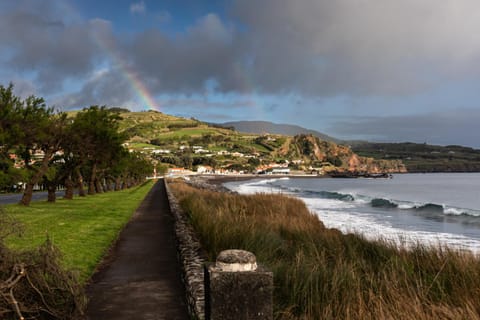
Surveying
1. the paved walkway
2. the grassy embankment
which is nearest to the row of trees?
the paved walkway

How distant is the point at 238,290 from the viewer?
3.59 metres

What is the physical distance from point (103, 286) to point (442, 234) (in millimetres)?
19628

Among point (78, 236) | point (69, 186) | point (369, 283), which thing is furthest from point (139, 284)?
point (69, 186)

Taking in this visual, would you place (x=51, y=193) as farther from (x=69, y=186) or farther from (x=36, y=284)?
(x=36, y=284)

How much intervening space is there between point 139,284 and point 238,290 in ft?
15.1

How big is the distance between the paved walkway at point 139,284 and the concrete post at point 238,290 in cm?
252

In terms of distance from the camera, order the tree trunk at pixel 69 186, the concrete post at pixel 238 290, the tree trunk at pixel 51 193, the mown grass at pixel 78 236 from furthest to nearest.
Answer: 1. the tree trunk at pixel 69 186
2. the tree trunk at pixel 51 193
3. the mown grass at pixel 78 236
4. the concrete post at pixel 238 290

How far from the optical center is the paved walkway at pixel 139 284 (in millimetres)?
6094

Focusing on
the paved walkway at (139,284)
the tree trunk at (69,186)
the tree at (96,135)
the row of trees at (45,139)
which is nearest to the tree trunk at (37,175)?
the row of trees at (45,139)

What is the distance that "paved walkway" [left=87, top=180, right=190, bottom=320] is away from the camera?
240 inches

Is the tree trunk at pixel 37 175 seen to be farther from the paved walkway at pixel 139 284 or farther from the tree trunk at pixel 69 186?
the paved walkway at pixel 139 284

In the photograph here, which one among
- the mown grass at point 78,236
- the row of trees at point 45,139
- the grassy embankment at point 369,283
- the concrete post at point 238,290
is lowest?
the mown grass at point 78,236

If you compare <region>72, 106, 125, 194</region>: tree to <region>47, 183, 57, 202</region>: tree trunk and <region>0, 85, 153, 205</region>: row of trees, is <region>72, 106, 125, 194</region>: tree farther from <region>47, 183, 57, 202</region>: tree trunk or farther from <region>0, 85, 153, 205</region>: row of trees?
<region>47, 183, 57, 202</region>: tree trunk

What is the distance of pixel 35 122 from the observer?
77.4 ft
